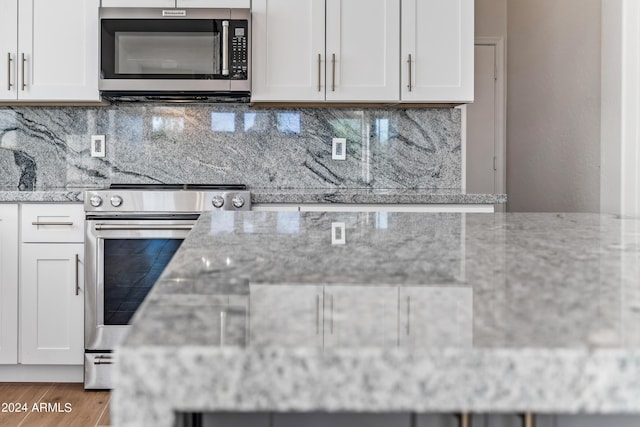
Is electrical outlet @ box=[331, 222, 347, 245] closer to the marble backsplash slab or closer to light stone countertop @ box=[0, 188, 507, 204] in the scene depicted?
light stone countertop @ box=[0, 188, 507, 204]

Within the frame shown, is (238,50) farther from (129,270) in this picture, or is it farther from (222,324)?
(222,324)

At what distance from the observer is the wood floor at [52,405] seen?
93.3 inches

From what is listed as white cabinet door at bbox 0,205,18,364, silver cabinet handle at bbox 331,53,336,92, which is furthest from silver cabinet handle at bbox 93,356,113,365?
silver cabinet handle at bbox 331,53,336,92

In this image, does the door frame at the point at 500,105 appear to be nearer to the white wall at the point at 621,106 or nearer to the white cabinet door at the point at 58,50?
the white wall at the point at 621,106

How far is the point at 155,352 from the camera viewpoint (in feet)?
1.10

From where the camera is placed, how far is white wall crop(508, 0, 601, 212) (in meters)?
3.36

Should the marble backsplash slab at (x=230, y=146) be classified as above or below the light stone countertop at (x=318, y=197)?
above

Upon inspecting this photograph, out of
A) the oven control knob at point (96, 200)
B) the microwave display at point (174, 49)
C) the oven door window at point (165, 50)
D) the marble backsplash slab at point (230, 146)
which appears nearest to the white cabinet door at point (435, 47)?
the marble backsplash slab at point (230, 146)

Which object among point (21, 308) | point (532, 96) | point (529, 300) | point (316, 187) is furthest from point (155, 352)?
point (532, 96)

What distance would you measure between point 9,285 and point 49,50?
3.86 ft

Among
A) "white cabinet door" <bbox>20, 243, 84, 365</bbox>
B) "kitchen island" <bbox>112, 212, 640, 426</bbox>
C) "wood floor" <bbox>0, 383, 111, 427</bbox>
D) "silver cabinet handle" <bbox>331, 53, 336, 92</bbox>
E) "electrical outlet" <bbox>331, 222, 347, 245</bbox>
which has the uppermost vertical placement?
"silver cabinet handle" <bbox>331, 53, 336, 92</bbox>

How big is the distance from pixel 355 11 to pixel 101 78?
4.29 ft

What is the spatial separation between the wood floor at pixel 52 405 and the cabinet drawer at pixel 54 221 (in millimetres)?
687

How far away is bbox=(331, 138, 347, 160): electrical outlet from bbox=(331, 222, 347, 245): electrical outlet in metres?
2.18
